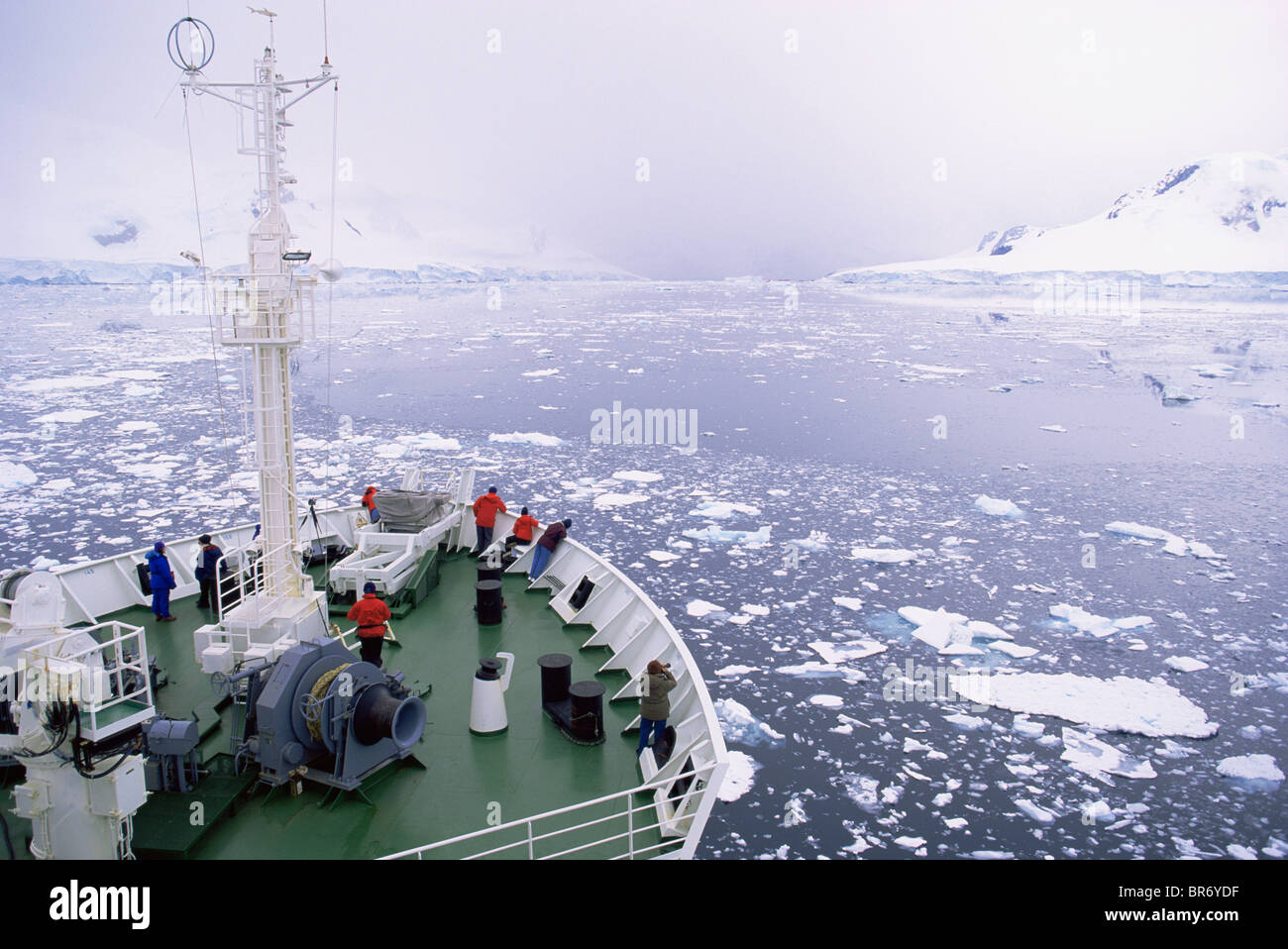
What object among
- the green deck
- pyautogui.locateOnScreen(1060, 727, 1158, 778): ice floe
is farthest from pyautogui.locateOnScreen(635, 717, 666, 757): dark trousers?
pyautogui.locateOnScreen(1060, 727, 1158, 778): ice floe

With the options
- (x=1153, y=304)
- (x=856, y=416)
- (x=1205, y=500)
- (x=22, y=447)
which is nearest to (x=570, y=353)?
(x=856, y=416)

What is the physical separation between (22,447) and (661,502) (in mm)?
16259

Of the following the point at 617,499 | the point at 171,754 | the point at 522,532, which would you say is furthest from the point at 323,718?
the point at 617,499

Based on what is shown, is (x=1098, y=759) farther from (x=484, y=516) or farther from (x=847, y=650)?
(x=484, y=516)

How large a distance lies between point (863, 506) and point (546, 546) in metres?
8.91

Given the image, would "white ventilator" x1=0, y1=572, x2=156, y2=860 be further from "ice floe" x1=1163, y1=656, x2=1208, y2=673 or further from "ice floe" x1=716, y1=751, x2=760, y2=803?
"ice floe" x1=1163, y1=656, x2=1208, y2=673

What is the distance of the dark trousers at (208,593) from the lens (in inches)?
319

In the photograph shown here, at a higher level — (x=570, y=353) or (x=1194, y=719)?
(x=570, y=353)

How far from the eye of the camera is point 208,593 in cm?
827

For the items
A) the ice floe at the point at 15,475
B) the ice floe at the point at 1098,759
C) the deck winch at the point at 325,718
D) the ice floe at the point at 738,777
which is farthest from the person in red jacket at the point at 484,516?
the ice floe at the point at 15,475

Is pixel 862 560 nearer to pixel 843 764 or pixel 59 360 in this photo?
pixel 843 764

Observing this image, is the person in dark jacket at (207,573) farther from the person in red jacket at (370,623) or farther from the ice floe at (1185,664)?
the ice floe at (1185,664)

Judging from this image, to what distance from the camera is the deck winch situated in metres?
5.19
